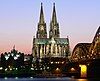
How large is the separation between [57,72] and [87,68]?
183 feet

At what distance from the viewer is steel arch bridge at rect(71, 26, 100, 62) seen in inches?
5845

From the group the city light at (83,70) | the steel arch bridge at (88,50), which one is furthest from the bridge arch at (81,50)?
the city light at (83,70)

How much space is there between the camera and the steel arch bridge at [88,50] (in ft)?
487

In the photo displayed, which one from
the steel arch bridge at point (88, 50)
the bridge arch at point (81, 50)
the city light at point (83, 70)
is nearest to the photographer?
the city light at point (83, 70)

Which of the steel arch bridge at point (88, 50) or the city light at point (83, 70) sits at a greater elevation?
the steel arch bridge at point (88, 50)

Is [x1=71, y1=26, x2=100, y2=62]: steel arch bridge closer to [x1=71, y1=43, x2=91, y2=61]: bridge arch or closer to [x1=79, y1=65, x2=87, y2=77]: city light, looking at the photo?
[x1=71, y1=43, x2=91, y2=61]: bridge arch

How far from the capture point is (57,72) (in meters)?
197

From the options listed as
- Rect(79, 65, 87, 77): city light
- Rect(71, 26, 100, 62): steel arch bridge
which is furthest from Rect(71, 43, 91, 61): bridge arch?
Rect(79, 65, 87, 77): city light

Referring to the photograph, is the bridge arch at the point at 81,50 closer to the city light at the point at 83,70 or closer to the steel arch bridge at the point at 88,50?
the steel arch bridge at the point at 88,50

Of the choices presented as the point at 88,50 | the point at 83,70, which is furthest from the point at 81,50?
the point at 83,70

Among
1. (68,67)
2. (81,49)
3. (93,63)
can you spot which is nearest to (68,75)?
(68,67)

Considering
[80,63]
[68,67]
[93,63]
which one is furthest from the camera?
[68,67]

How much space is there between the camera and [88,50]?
176 meters

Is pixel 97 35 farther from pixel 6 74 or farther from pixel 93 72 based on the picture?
pixel 6 74
